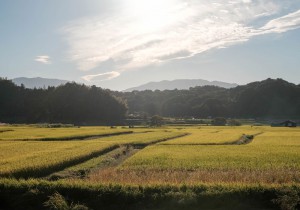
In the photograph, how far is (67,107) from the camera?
110 metres

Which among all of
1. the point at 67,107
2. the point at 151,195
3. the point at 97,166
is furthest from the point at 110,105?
the point at 151,195

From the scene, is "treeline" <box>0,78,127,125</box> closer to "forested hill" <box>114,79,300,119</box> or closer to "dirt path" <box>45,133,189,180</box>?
"forested hill" <box>114,79,300,119</box>

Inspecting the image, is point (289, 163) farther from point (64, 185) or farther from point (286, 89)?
point (286, 89)

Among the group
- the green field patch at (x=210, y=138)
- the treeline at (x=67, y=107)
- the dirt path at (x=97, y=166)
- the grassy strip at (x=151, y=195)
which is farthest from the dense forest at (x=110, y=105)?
the grassy strip at (x=151, y=195)

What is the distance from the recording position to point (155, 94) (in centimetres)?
18275

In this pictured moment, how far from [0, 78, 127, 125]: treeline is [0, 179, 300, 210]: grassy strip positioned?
94034mm

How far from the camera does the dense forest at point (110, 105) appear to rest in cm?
11169

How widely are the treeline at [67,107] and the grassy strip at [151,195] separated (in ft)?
309

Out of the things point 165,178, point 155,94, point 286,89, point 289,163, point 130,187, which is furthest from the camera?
point 155,94

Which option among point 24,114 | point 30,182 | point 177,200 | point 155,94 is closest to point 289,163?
point 177,200

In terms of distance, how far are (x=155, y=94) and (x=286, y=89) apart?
216ft

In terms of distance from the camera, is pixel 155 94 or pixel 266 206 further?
pixel 155 94

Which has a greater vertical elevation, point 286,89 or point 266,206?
point 286,89

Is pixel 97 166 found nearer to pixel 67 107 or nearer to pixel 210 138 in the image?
pixel 210 138
